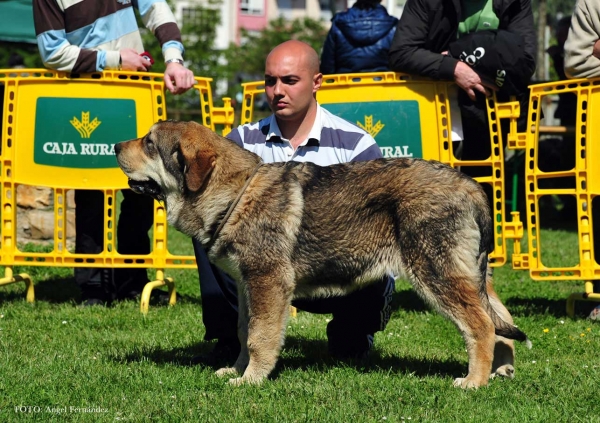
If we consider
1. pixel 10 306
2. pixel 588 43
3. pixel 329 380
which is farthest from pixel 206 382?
pixel 588 43

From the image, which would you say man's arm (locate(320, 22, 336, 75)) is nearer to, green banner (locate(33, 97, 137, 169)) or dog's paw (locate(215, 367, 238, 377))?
green banner (locate(33, 97, 137, 169))

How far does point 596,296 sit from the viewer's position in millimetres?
6668

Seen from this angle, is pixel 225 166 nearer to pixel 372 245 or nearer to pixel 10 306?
pixel 372 245

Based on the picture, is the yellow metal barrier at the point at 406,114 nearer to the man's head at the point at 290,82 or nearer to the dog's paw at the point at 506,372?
the man's head at the point at 290,82

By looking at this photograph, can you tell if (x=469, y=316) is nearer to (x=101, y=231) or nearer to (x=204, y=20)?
(x=101, y=231)

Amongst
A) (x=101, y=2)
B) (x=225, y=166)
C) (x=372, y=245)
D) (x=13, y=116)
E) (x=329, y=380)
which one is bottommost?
(x=329, y=380)

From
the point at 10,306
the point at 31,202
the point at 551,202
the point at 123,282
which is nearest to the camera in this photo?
the point at 10,306

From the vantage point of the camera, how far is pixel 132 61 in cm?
695

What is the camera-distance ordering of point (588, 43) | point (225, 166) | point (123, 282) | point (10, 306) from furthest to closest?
point (123, 282) < point (10, 306) < point (588, 43) < point (225, 166)

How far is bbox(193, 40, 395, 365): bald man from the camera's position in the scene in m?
5.26

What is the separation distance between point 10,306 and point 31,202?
9.82ft

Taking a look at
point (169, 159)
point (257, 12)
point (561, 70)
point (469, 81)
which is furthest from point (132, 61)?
point (257, 12)

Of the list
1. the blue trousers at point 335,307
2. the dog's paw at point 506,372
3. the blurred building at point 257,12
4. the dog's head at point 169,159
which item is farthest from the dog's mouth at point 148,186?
the blurred building at point 257,12

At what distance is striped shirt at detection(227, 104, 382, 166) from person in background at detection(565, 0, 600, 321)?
2205mm
